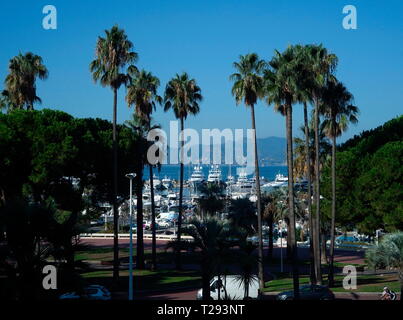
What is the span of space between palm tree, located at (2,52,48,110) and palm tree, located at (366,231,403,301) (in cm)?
3733

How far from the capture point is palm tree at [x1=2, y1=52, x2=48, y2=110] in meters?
49.7

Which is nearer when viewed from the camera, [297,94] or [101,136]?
[297,94]

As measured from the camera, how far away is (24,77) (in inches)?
1962

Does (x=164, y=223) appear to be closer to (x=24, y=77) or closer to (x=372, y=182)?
(x=24, y=77)

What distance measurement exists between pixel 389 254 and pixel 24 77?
127ft

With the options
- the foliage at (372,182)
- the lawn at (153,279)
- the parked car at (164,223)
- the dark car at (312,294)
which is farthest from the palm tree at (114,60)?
the parked car at (164,223)

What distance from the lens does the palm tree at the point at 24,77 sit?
163 ft

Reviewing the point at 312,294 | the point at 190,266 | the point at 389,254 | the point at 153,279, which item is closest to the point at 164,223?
the point at 190,266

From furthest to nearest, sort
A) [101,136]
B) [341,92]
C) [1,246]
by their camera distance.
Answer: [101,136]
[341,92]
[1,246]

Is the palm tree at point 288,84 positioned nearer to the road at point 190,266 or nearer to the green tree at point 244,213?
the road at point 190,266

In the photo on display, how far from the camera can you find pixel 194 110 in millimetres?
47812

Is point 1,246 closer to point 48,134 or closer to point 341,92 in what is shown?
point 48,134
